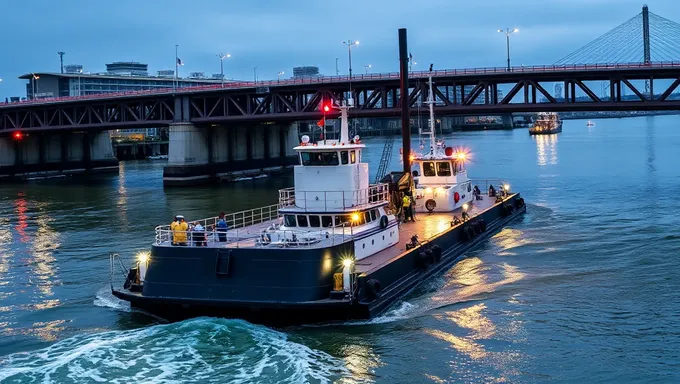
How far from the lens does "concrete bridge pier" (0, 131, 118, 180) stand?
94312mm

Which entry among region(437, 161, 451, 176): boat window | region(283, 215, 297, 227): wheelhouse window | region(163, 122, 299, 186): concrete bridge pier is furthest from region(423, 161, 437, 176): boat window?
region(163, 122, 299, 186): concrete bridge pier

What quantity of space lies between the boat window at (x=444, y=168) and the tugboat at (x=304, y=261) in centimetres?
1179

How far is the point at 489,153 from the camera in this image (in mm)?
122938

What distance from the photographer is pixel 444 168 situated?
42.0 metres

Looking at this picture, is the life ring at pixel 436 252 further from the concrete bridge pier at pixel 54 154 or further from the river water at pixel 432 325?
the concrete bridge pier at pixel 54 154

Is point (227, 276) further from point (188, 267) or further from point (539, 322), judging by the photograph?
point (539, 322)

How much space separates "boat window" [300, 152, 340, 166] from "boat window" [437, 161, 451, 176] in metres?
15.8

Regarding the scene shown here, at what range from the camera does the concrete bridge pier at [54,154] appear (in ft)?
309

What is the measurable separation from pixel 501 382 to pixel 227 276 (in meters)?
8.49

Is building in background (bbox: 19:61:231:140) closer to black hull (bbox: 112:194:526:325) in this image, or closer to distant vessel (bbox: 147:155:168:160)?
distant vessel (bbox: 147:155:168:160)

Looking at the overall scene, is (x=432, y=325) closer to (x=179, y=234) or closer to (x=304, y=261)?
(x=304, y=261)

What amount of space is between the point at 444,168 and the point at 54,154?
7050 cm

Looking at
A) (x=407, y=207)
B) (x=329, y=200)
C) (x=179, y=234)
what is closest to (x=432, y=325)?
(x=329, y=200)

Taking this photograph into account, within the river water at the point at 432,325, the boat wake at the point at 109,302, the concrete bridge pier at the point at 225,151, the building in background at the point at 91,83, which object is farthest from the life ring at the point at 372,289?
the building in background at the point at 91,83
